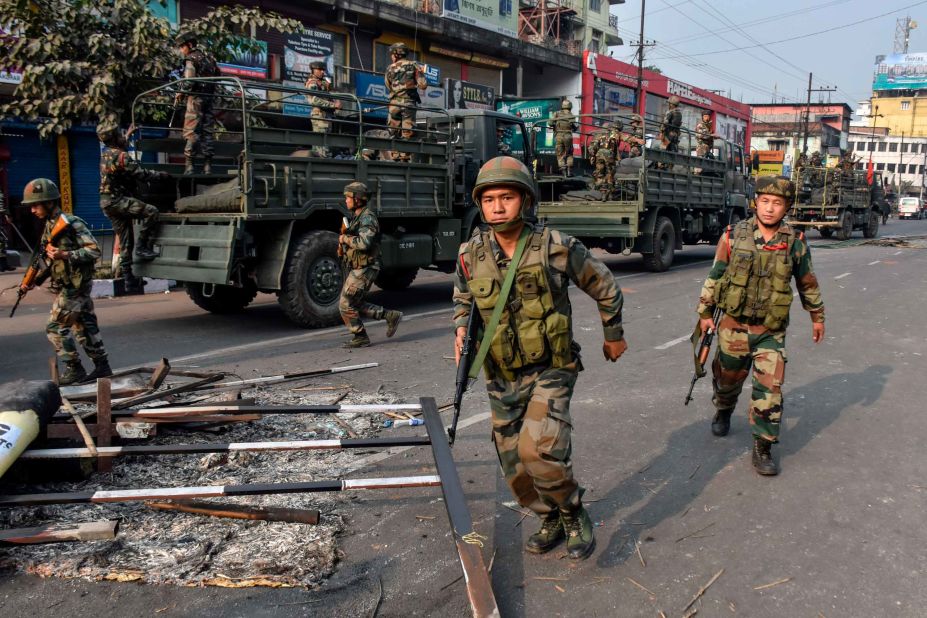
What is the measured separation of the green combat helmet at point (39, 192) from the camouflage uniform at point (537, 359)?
13.4 ft

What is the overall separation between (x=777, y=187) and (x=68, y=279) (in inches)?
201

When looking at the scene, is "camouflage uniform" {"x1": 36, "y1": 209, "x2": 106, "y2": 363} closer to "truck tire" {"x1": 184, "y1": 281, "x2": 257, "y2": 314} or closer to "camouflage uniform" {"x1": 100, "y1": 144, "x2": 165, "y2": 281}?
"camouflage uniform" {"x1": 100, "y1": 144, "x2": 165, "y2": 281}

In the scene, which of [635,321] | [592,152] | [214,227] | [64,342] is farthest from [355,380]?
[592,152]

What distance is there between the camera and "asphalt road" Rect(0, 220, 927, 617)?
271cm

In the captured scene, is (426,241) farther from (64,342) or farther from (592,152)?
(592,152)

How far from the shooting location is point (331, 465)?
3982 millimetres

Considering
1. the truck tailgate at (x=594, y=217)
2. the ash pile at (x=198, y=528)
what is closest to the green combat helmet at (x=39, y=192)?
the ash pile at (x=198, y=528)

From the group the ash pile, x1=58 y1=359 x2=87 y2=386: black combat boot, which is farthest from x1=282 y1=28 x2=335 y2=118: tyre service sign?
the ash pile

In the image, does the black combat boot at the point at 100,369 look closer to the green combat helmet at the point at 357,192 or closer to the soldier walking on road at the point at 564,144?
the green combat helmet at the point at 357,192

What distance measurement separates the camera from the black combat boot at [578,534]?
297 cm

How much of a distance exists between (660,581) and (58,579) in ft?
7.60

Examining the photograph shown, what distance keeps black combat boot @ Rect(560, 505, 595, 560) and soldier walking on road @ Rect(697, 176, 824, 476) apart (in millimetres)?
1467

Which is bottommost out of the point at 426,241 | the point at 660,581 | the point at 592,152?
the point at 660,581

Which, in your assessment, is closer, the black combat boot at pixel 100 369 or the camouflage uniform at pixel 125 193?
the black combat boot at pixel 100 369
